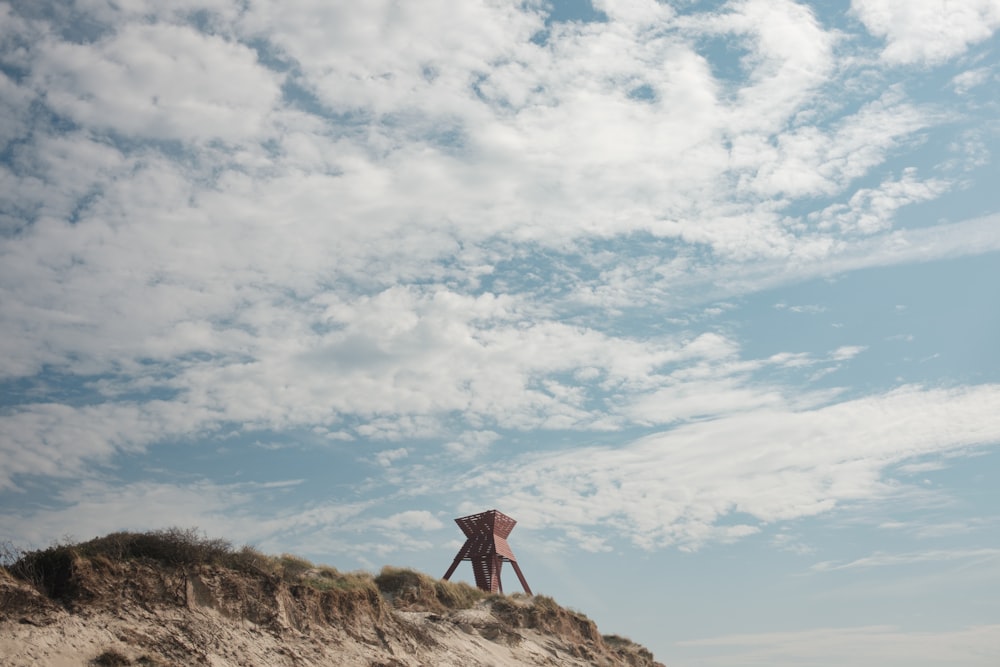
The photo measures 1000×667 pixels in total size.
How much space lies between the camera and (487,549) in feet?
133

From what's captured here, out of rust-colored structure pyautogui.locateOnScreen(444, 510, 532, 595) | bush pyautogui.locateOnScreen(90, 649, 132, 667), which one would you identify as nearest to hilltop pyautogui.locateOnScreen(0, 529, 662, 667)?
bush pyautogui.locateOnScreen(90, 649, 132, 667)

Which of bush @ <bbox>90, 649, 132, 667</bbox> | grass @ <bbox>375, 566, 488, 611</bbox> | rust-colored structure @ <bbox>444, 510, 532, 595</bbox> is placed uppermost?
rust-colored structure @ <bbox>444, 510, 532, 595</bbox>

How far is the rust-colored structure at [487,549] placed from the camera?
3983 cm

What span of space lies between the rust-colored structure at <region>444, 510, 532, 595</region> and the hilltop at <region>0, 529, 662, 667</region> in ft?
28.1

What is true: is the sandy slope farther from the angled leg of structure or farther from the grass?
the angled leg of structure

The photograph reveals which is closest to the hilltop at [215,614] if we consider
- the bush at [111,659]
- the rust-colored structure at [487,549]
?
the bush at [111,659]

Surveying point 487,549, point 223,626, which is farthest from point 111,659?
point 487,549

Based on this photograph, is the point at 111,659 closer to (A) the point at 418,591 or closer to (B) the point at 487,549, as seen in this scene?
(A) the point at 418,591

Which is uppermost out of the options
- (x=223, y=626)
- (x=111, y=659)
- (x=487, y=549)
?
(x=487, y=549)

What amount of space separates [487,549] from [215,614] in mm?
21151

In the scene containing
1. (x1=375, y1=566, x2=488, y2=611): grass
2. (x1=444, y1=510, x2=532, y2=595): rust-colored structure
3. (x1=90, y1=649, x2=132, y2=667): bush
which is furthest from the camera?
(x1=444, y1=510, x2=532, y2=595): rust-colored structure

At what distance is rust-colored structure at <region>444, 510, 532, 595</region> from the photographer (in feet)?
131

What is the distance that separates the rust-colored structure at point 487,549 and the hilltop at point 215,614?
28.1 ft

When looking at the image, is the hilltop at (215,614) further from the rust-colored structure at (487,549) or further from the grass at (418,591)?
→ the rust-colored structure at (487,549)
